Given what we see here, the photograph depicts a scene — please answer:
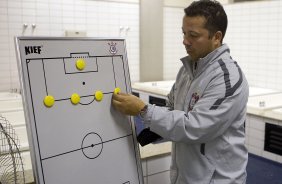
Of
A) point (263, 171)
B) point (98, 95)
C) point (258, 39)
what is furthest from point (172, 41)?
point (98, 95)

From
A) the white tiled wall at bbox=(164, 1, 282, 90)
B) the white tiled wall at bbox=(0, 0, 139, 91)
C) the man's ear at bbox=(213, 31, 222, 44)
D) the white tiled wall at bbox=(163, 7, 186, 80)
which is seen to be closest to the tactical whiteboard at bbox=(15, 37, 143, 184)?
the man's ear at bbox=(213, 31, 222, 44)

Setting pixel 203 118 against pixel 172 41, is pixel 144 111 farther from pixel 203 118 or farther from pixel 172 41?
pixel 172 41

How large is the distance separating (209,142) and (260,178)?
1592 mm

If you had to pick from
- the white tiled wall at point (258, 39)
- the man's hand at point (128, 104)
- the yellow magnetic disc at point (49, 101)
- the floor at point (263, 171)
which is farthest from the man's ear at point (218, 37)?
the white tiled wall at point (258, 39)

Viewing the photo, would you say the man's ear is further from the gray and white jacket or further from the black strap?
the black strap

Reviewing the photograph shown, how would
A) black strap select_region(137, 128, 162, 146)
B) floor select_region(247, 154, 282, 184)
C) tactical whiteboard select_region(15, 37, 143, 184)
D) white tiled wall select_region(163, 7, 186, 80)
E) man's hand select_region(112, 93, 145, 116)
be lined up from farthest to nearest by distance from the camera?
white tiled wall select_region(163, 7, 186, 80) < floor select_region(247, 154, 282, 184) < black strap select_region(137, 128, 162, 146) < man's hand select_region(112, 93, 145, 116) < tactical whiteboard select_region(15, 37, 143, 184)

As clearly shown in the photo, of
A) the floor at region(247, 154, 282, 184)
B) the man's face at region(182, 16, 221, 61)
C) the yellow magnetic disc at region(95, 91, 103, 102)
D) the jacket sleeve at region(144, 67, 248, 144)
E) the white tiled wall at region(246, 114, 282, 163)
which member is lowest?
the floor at region(247, 154, 282, 184)

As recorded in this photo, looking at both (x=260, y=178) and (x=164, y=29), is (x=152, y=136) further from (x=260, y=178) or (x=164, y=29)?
(x=164, y=29)

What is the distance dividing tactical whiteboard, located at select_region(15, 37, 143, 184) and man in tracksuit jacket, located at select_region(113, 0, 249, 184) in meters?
0.10

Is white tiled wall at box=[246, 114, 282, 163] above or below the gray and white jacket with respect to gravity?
below

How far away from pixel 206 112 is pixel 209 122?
4 cm

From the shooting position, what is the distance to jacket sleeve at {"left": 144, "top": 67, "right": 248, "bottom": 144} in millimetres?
1145

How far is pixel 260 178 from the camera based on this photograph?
2.55 meters

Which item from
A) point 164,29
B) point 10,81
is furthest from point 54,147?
point 164,29
